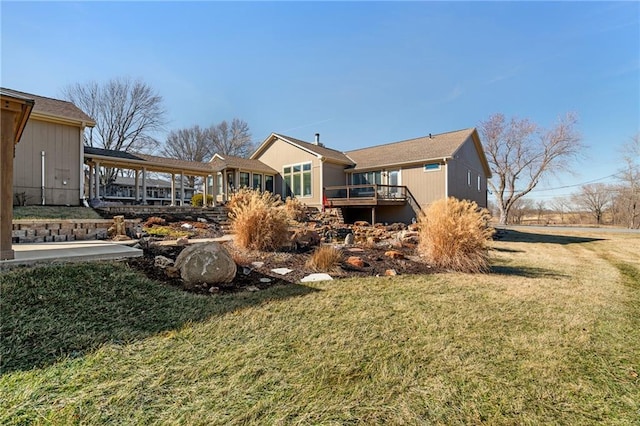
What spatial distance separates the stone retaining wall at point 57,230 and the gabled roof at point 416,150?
12676 mm

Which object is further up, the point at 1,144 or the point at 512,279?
the point at 1,144

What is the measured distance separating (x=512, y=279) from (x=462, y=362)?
3721 mm

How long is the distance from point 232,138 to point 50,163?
22907mm

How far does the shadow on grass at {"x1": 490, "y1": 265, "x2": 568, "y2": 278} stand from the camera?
568 cm

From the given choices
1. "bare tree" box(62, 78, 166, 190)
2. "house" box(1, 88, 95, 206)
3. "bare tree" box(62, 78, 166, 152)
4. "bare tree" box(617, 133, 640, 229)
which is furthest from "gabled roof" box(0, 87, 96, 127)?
"bare tree" box(617, 133, 640, 229)

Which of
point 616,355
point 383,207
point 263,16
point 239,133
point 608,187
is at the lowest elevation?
point 616,355

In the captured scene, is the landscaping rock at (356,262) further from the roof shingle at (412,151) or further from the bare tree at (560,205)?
the bare tree at (560,205)

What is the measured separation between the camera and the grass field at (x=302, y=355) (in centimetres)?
175

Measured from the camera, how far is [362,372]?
218 centimetres

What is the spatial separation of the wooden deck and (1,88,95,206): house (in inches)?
423

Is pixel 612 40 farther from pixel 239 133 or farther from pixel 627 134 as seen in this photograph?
pixel 239 133

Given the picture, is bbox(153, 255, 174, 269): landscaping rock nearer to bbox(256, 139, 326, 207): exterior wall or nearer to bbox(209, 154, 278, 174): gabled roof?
bbox(256, 139, 326, 207): exterior wall

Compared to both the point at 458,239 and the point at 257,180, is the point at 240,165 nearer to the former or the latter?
the point at 257,180

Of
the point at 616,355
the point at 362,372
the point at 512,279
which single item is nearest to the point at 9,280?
the point at 362,372
